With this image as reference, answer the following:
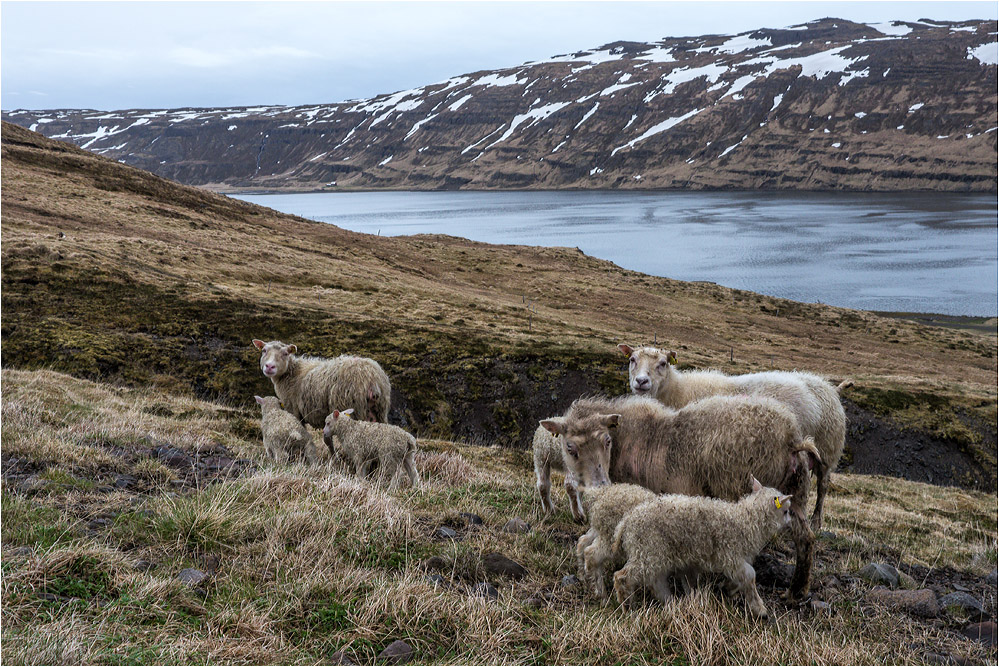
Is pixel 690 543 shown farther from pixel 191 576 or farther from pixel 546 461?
pixel 191 576

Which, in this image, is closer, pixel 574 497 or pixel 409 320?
pixel 574 497

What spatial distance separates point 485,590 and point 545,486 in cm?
327

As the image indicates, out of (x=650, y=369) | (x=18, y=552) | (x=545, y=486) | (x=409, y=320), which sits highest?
(x=18, y=552)

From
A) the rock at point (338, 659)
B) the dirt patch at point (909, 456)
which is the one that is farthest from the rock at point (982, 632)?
the dirt patch at point (909, 456)

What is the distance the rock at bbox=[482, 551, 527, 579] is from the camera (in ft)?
18.9

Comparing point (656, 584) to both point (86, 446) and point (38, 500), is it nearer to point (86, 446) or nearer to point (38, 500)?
point (38, 500)

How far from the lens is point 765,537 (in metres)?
5.61

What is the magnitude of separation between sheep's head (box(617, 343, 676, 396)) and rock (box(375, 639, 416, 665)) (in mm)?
7060

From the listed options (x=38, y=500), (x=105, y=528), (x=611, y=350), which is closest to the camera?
(x=105, y=528)

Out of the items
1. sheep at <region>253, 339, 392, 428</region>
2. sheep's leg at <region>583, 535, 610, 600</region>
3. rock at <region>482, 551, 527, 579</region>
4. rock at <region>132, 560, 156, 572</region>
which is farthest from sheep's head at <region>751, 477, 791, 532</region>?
sheep at <region>253, 339, 392, 428</region>

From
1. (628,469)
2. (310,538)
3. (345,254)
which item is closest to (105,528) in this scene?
(310,538)

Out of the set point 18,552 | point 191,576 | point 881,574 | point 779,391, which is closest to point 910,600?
point 881,574

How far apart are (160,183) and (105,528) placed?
66796 mm

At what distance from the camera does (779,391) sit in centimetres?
1018
